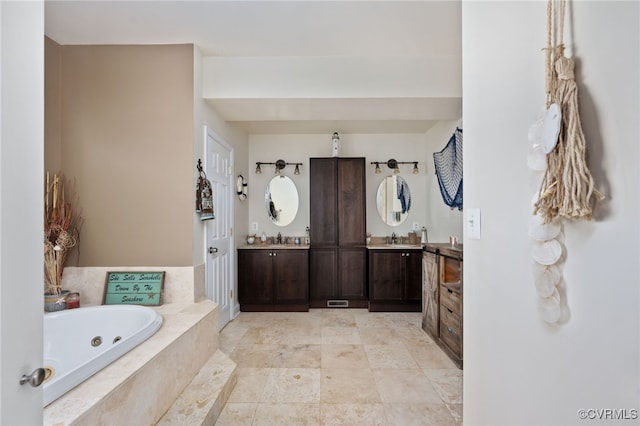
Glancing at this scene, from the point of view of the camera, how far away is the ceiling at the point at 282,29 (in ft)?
6.61

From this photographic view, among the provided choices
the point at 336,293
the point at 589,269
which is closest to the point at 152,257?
the point at 336,293

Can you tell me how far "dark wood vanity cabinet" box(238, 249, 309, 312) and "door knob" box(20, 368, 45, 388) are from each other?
3120mm

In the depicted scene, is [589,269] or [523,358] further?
[523,358]

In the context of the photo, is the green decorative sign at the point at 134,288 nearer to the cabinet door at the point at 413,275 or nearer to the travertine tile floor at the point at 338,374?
the travertine tile floor at the point at 338,374

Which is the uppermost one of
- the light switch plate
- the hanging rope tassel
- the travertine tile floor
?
the hanging rope tassel

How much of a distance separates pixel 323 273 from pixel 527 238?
10.6 feet

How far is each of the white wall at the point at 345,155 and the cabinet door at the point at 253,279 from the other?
62cm

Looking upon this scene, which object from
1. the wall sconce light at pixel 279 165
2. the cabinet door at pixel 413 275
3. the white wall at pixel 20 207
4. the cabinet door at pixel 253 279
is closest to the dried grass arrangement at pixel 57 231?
the cabinet door at pixel 253 279

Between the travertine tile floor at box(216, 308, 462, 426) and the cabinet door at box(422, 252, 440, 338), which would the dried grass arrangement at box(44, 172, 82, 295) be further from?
the cabinet door at box(422, 252, 440, 338)

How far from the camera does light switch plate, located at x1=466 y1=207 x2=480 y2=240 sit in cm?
109

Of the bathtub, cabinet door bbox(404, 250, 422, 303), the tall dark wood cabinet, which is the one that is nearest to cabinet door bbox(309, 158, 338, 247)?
the tall dark wood cabinet

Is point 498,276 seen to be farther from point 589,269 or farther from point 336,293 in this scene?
point 336,293

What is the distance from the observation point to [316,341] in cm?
292

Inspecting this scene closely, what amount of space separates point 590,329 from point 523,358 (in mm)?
256
